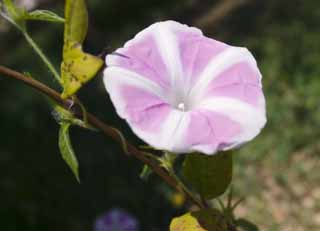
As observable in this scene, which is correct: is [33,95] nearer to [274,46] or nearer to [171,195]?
[171,195]

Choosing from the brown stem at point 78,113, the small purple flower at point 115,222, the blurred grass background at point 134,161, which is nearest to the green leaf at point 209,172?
the brown stem at point 78,113

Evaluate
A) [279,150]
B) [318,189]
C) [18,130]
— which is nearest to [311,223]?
[318,189]

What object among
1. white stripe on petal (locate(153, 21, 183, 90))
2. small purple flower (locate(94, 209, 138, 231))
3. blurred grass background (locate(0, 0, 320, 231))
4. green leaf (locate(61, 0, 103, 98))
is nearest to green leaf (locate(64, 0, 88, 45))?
green leaf (locate(61, 0, 103, 98))

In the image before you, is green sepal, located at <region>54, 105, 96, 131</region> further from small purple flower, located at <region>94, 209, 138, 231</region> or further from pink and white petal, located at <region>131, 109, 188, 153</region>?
small purple flower, located at <region>94, 209, 138, 231</region>

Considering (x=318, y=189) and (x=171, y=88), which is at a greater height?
(x=171, y=88)

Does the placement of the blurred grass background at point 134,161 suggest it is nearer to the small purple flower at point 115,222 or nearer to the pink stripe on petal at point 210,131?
the small purple flower at point 115,222

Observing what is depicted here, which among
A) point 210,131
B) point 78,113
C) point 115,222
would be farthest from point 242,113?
point 115,222
